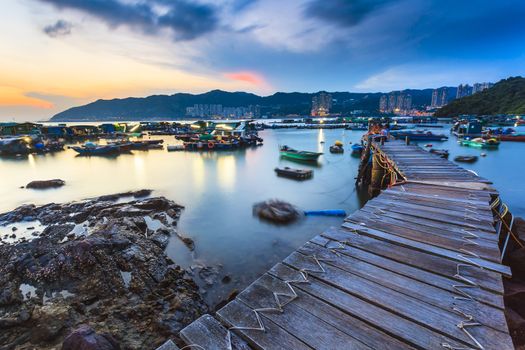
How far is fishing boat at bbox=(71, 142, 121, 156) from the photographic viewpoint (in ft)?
160

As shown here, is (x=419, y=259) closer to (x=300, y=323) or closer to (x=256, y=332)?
(x=300, y=323)

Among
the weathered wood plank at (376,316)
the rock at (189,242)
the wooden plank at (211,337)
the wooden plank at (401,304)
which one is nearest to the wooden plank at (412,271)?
the wooden plank at (401,304)

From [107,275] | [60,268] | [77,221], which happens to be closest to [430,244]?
[107,275]

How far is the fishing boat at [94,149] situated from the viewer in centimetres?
4891

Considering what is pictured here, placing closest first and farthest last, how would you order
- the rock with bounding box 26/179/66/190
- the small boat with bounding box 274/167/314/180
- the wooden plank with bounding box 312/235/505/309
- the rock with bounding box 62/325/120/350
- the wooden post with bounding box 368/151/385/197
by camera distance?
the wooden plank with bounding box 312/235/505/309 → the rock with bounding box 62/325/120/350 → the wooden post with bounding box 368/151/385/197 → the rock with bounding box 26/179/66/190 → the small boat with bounding box 274/167/314/180

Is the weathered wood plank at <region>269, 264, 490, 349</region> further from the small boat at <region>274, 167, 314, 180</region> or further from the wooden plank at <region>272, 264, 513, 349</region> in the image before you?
the small boat at <region>274, 167, 314, 180</region>

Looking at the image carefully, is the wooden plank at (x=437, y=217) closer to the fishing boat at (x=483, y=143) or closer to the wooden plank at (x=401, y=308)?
the wooden plank at (x=401, y=308)

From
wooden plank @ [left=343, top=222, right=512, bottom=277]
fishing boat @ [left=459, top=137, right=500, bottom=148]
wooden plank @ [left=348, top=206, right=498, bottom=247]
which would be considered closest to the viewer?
wooden plank @ [left=343, top=222, right=512, bottom=277]

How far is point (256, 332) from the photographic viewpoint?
3016 mm

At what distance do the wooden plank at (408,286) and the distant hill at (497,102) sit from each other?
561 feet

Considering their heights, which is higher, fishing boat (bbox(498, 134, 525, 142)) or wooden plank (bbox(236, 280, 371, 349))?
wooden plank (bbox(236, 280, 371, 349))

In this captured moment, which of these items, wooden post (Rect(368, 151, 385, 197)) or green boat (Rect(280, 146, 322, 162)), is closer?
wooden post (Rect(368, 151, 385, 197))

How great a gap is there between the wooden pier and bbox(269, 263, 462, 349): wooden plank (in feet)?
0.04

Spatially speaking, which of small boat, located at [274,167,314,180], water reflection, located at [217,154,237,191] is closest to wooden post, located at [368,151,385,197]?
small boat, located at [274,167,314,180]
